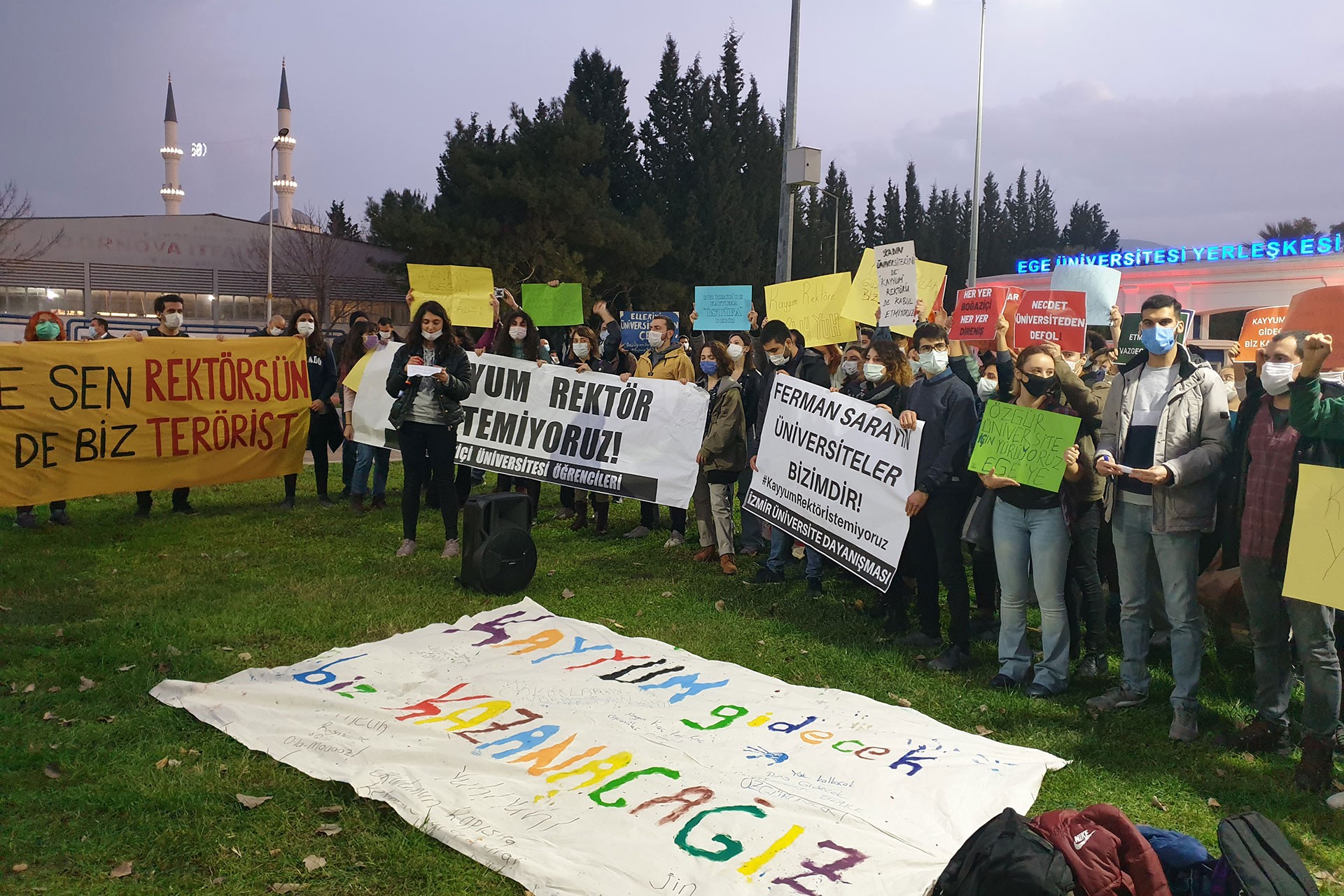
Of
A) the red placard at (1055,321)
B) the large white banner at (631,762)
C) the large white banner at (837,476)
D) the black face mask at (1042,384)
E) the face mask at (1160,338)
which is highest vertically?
the red placard at (1055,321)

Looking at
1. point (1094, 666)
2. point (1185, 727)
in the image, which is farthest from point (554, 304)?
point (1185, 727)

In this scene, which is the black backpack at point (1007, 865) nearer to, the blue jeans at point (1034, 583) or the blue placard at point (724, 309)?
the blue jeans at point (1034, 583)

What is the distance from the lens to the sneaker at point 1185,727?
5.30 metres

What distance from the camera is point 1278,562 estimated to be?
4.95 m

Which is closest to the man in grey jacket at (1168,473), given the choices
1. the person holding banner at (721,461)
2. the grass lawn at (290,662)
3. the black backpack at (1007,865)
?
the grass lawn at (290,662)

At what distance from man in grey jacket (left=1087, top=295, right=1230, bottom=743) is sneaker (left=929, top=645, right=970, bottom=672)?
0.93 m

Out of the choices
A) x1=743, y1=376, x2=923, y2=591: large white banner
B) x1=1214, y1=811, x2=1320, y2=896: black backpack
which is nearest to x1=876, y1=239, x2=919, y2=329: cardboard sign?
x1=743, y1=376, x2=923, y2=591: large white banner

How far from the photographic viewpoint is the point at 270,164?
56906mm

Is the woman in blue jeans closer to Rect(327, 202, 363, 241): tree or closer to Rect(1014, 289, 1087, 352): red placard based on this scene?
Rect(1014, 289, 1087, 352): red placard

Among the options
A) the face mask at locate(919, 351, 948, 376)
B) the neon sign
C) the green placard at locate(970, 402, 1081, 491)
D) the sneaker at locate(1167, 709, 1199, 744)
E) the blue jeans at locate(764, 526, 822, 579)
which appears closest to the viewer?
the sneaker at locate(1167, 709, 1199, 744)

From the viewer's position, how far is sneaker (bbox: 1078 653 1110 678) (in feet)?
20.5

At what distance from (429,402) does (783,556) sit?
3.29 meters

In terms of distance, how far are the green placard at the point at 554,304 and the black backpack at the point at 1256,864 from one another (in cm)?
947

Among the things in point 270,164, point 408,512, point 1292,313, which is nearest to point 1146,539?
point 1292,313
